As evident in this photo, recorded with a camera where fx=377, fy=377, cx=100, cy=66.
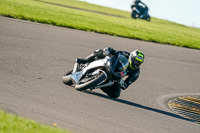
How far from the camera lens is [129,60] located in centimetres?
834

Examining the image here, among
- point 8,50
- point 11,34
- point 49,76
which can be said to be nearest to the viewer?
point 49,76

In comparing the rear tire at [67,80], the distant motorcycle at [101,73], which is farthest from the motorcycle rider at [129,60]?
the rear tire at [67,80]

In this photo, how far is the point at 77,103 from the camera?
7371mm

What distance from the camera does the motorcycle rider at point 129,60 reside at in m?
8.17

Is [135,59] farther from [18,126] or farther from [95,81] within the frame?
[18,126]

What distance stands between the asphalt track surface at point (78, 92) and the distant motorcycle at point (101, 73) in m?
0.28

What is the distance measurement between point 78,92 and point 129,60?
1.34 metres

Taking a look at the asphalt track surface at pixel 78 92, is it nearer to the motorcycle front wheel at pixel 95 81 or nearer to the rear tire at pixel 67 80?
the rear tire at pixel 67 80

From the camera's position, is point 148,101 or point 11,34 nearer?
point 148,101

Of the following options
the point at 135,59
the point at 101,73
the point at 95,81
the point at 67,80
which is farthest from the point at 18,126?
the point at 67,80

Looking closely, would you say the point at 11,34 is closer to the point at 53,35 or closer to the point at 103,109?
the point at 53,35

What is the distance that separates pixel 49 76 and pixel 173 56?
26.0 feet

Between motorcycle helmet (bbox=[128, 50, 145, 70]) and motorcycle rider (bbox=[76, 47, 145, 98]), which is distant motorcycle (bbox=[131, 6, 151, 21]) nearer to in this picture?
motorcycle rider (bbox=[76, 47, 145, 98])

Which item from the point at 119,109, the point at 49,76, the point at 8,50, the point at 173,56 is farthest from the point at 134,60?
the point at 173,56
